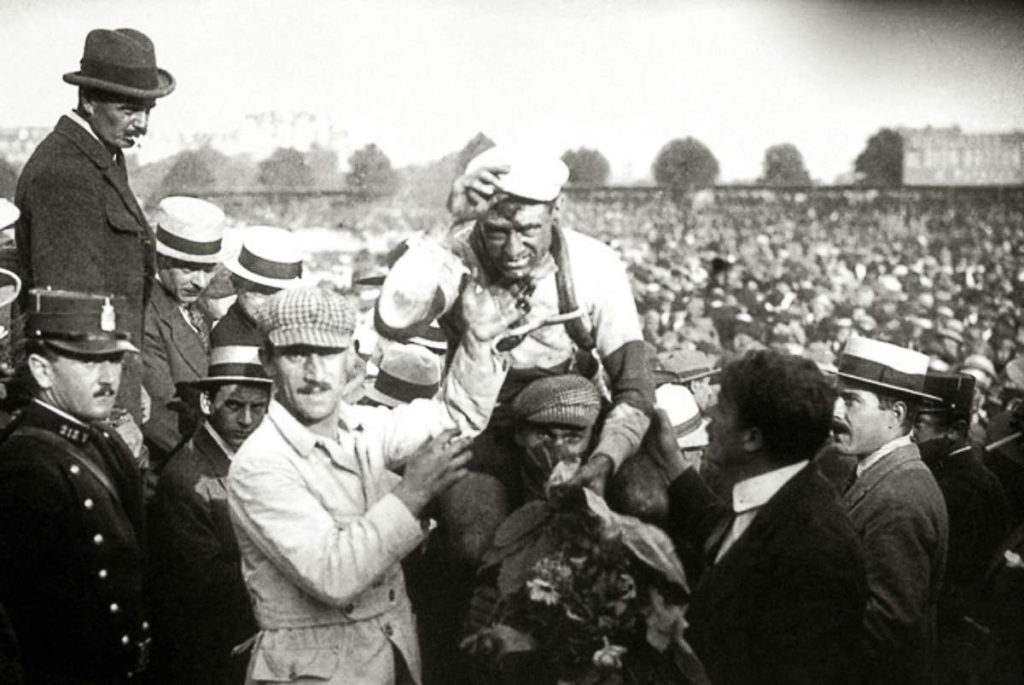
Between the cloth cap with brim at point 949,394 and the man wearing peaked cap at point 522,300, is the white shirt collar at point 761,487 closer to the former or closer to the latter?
the man wearing peaked cap at point 522,300

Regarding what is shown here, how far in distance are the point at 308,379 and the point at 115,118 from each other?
147 cm

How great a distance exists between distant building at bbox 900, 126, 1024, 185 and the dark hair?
203 inches

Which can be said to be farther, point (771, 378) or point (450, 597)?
point (450, 597)

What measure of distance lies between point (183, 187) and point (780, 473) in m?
4.01

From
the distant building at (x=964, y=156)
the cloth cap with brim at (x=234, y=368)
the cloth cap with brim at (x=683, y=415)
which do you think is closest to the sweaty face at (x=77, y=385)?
the cloth cap with brim at (x=234, y=368)

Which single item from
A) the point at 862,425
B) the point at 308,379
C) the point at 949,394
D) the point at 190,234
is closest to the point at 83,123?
the point at 190,234

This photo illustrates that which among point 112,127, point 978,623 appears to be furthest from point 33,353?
point 978,623

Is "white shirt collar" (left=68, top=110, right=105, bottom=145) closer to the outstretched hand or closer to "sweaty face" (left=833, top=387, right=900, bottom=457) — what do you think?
the outstretched hand

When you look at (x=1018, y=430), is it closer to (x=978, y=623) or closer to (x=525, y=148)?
(x=978, y=623)

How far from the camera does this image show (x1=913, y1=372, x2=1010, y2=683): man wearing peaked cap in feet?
16.6

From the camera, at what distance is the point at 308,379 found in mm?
3361

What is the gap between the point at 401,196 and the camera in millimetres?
6559

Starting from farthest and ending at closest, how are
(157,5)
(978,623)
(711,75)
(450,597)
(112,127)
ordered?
(711,75), (157,5), (978,623), (112,127), (450,597)

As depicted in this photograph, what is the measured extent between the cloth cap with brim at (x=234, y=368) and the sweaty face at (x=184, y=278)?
0.69 m
